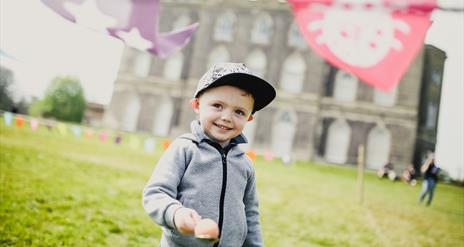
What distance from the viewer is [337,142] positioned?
23.3 meters

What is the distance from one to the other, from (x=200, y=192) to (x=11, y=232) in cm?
207

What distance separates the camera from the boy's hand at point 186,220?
116cm

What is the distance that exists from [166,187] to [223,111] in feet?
1.41

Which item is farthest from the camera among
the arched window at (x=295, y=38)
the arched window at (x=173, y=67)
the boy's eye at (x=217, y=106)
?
the arched window at (x=173, y=67)

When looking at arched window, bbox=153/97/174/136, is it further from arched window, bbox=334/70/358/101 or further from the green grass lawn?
the green grass lawn

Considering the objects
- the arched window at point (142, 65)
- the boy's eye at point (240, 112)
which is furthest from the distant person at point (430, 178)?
the arched window at point (142, 65)

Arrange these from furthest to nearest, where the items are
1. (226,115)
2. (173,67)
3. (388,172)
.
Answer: (173,67) < (388,172) < (226,115)

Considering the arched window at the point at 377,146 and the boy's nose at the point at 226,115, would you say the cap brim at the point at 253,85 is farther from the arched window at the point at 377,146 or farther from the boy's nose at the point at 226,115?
the arched window at the point at 377,146

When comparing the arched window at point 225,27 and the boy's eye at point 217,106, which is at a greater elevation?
the arched window at point 225,27

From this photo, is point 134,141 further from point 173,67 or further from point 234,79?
point 173,67

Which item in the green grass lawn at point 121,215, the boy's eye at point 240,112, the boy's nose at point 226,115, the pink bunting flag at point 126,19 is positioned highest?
the pink bunting flag at point 126,19

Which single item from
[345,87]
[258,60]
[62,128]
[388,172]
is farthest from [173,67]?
[388,172]

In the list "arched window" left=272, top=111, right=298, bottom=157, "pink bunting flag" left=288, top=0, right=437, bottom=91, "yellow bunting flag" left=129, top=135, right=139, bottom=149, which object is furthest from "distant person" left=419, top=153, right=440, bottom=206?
"arched window" left=272, top=111, right=298, bottom=157

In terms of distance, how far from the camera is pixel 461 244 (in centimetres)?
464
